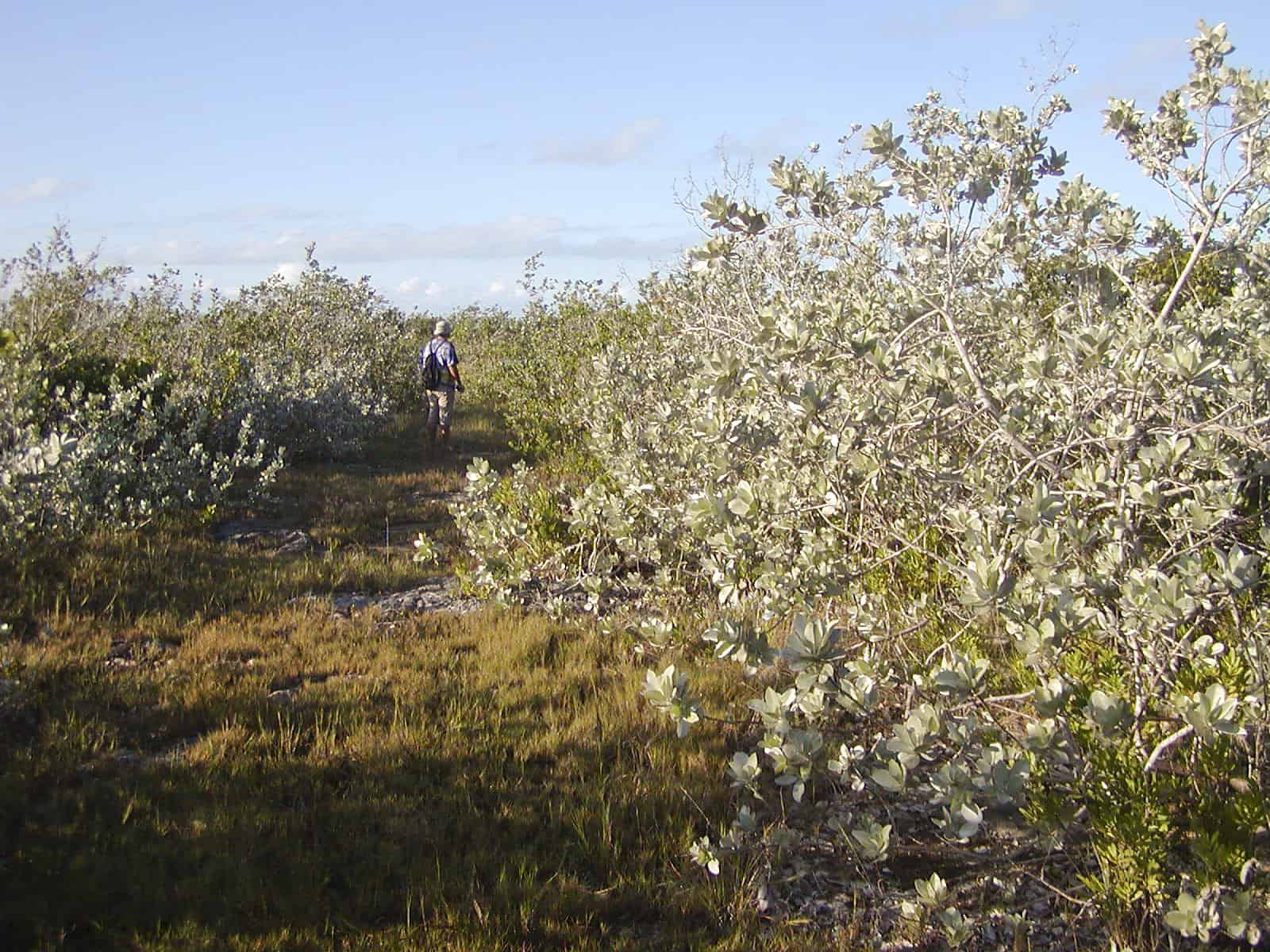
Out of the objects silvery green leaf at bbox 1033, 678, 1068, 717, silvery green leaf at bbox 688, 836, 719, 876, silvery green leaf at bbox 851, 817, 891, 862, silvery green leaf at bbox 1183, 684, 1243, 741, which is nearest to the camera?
silvery green leaf at bbox 1183, 684, 1243, 741

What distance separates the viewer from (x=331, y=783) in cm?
418

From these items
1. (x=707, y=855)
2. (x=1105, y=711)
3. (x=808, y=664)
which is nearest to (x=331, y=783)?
(x=707, y=855)

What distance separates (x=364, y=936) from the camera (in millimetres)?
3121

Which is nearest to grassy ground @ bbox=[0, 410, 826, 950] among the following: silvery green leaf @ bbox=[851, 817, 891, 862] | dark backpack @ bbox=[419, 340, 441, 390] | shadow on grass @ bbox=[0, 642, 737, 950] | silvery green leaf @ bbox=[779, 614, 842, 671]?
shadow on grass @ bbox=[0, 642, 737, 950]

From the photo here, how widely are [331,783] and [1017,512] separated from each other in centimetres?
308

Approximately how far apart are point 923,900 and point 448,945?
1572 mm

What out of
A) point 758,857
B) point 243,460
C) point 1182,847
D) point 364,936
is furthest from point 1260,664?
point 243,460

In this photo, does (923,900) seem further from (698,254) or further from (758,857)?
(698,254)

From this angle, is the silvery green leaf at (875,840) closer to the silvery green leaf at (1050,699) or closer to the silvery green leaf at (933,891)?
the silvery green leaf at (933,891)

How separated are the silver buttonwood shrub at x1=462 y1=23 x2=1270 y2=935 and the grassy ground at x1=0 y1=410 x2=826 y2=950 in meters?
0.48

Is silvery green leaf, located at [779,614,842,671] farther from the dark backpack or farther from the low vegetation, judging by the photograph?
the dark backpack

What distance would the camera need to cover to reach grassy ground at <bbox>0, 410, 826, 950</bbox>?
3.25 meters

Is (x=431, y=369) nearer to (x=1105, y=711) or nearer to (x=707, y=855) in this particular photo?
(x=707, y=855)

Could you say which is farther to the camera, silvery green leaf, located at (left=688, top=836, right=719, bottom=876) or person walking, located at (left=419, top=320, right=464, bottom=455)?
Answer: person walking, located at (left=419, top=320, right=464, bottom=455)
